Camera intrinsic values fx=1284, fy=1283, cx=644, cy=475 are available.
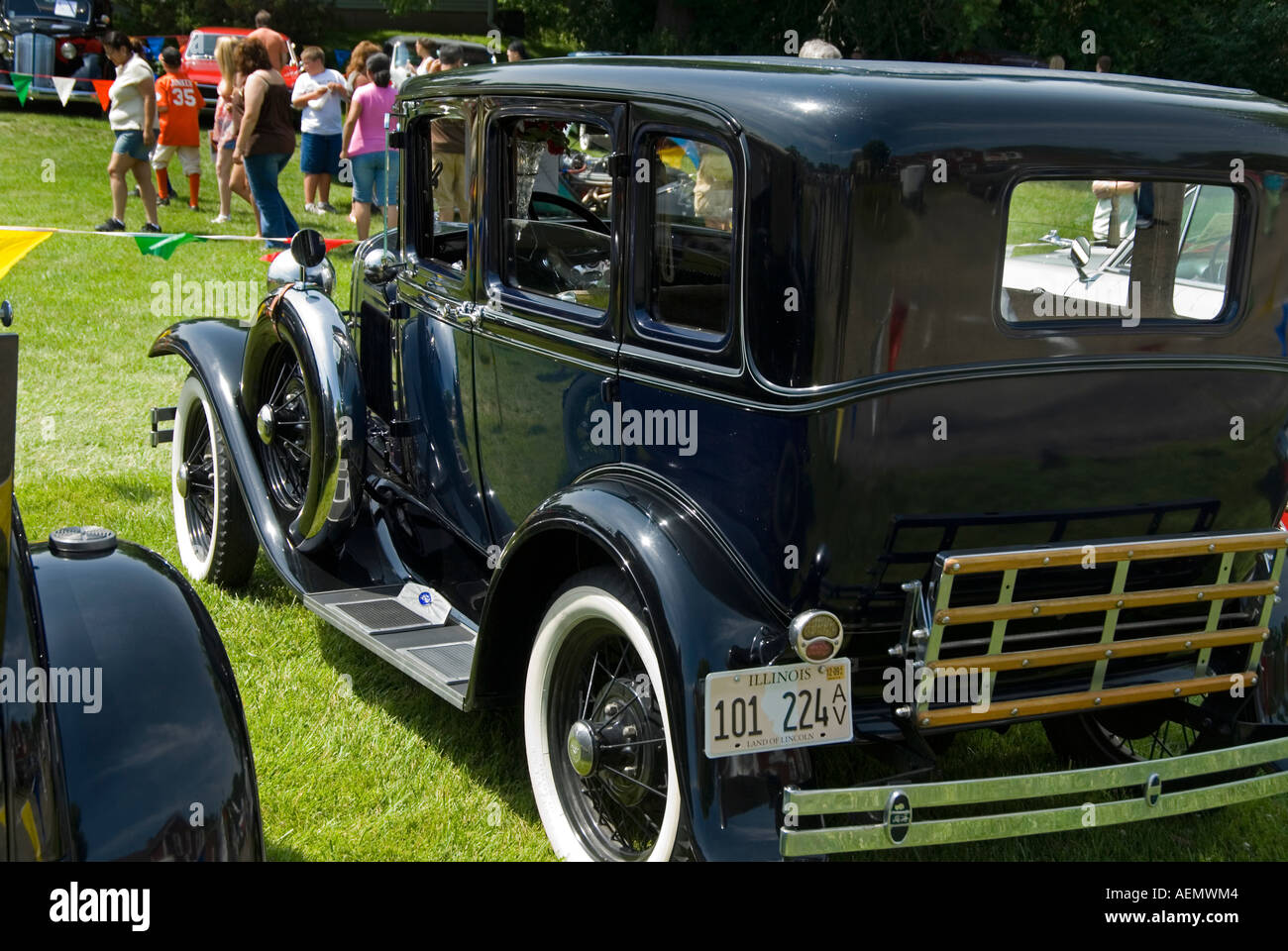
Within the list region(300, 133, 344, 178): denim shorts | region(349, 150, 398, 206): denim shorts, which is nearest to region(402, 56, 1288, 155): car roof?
region(349, 150, 398, 206): denim shorts

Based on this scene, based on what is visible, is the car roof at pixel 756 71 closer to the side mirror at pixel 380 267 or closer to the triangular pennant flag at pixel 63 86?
the side mirror at pixel 380 267

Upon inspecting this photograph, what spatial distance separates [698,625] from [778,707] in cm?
25

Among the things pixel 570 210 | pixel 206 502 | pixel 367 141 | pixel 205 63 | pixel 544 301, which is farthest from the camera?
pixel 205 63

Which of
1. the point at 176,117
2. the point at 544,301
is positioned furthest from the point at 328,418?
the point at 176,117

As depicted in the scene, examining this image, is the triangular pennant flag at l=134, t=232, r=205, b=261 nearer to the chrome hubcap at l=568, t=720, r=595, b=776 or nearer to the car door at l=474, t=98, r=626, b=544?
the car door at l=474, t=98, r=626, b=544

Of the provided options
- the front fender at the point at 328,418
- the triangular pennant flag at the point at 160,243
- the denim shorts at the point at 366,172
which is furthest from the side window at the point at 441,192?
the denim shorts at the point at 366,172

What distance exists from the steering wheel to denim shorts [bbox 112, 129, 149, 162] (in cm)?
886

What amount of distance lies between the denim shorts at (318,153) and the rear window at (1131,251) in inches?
406

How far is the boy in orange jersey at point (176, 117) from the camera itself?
1264cm

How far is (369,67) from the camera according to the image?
11664 mm

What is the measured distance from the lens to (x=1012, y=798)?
113 inches

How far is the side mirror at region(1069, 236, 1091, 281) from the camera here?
3.38 m

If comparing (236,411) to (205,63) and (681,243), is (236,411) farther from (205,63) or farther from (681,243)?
(205,63)
